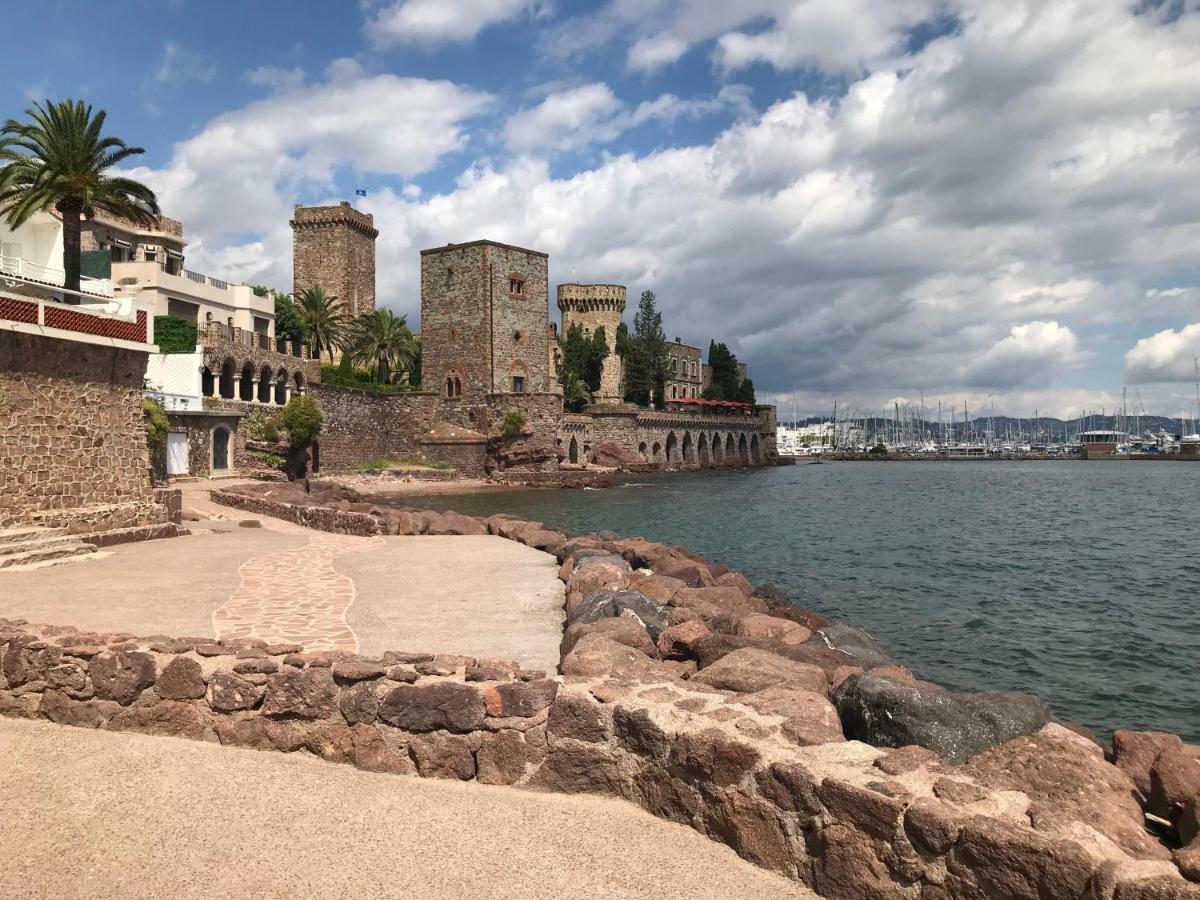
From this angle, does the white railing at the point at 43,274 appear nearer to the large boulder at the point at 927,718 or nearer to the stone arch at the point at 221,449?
the stone arch at the point at 221,449

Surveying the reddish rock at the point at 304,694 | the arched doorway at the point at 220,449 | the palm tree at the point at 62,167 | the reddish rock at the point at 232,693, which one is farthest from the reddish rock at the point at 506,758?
the arched doorway at the point at 220,449

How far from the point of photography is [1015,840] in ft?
11.7

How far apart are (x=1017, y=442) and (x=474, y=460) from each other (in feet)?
551

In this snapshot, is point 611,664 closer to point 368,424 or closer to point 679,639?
point 679,639

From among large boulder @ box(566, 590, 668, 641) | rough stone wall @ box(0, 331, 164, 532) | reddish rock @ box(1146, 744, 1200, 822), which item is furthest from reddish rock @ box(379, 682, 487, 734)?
rough stone wall @ box(0, 331, 164, 532)

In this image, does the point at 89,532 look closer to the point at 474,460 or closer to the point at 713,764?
the point at 713,764

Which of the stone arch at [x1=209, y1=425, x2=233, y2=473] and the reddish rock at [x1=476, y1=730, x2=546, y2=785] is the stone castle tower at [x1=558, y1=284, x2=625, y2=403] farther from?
the reddish rock at [x1=476, y1=730, x2=546, y2=785]

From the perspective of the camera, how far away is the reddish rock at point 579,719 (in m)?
5.20

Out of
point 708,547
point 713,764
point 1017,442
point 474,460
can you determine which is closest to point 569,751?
point 713,764

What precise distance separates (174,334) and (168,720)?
37.0 m

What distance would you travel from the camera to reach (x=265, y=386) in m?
45.3

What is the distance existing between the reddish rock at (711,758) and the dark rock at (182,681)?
11.6ft

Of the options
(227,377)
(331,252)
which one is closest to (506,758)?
(227,377)

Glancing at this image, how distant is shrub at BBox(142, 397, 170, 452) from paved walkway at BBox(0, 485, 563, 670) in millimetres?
14078
